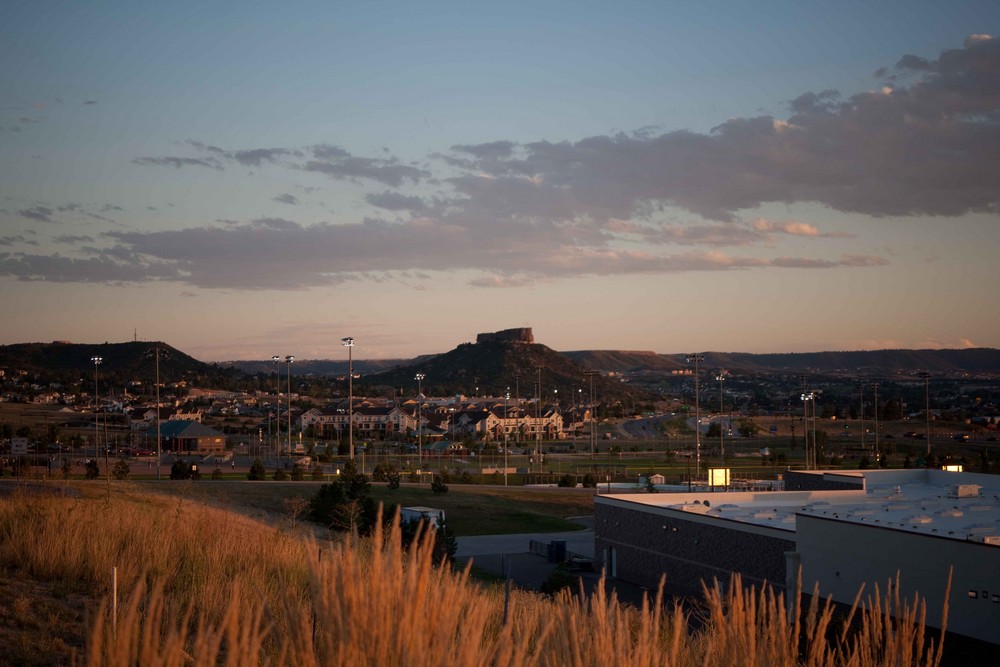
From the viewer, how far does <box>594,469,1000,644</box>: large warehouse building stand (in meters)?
20.7

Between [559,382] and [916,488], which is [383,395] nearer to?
[559,382]

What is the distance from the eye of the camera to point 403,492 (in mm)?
52062

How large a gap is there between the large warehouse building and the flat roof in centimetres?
6

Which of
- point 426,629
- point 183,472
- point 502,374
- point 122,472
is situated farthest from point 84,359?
point 426,629

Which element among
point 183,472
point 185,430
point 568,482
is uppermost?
point 185,430

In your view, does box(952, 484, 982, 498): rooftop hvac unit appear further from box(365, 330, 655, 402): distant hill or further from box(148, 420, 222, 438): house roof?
box(365, 330, 655, 402): distant hill

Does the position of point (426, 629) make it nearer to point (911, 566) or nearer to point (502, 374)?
point (911, 566)

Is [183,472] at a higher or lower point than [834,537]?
lower

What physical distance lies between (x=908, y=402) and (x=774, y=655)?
167 m

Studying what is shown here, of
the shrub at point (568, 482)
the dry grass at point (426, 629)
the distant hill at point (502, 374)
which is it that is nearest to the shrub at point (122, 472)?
the shrub at point (568, 482)

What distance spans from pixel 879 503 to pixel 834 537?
9828mm

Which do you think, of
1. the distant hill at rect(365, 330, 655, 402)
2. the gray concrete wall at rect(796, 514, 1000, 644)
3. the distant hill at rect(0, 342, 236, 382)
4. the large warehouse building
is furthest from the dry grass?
the distant hill at rect(365, 330, 655, 402)

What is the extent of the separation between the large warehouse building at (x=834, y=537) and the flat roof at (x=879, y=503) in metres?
0.06

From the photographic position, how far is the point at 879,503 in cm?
3334
